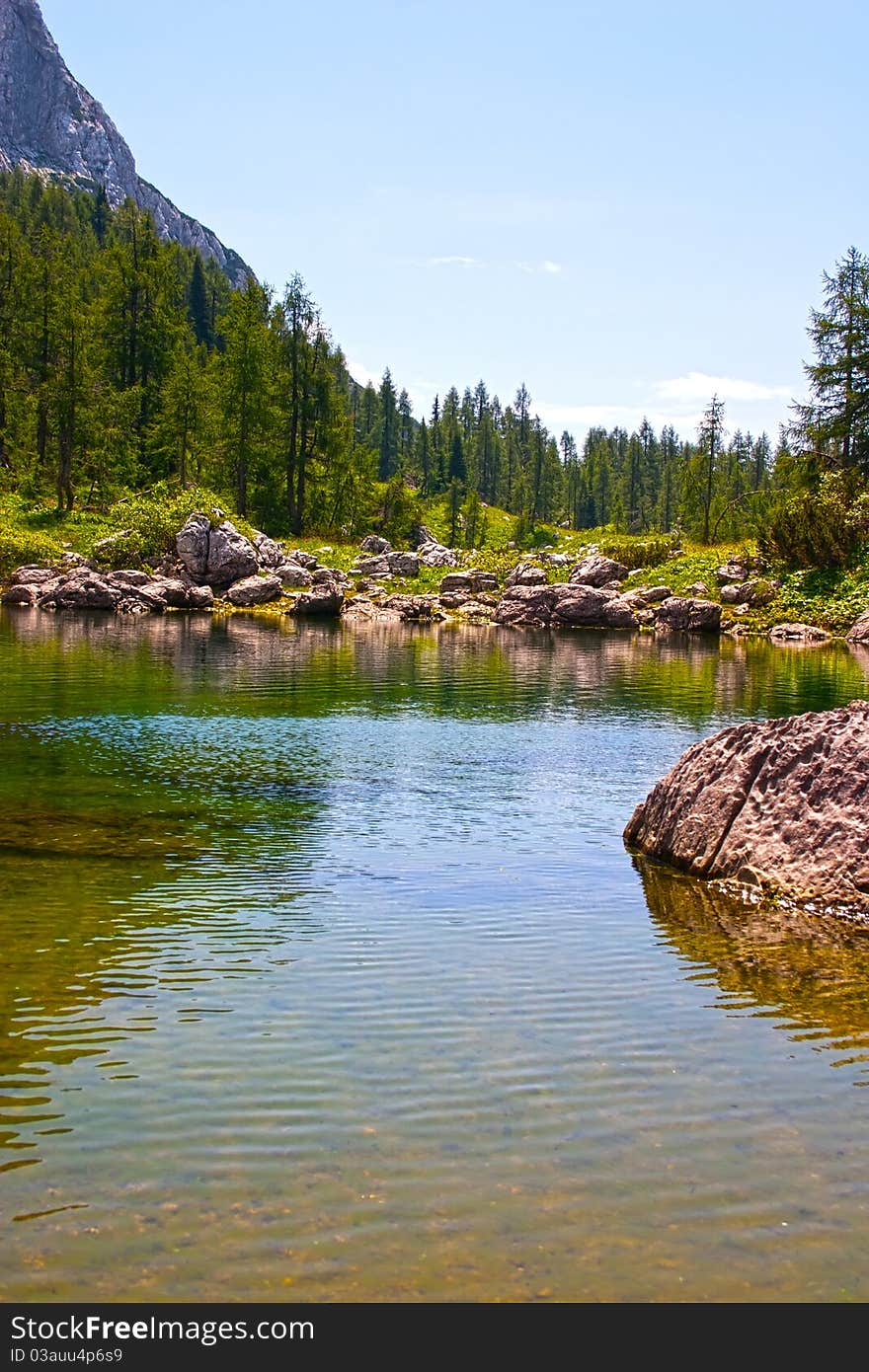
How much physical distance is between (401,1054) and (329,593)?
73.0 m

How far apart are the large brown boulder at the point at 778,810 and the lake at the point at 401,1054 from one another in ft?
2.69

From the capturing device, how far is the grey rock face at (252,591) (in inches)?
3327

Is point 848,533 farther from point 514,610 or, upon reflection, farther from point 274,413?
point 274,413

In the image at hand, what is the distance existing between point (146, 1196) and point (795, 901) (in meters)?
11.3

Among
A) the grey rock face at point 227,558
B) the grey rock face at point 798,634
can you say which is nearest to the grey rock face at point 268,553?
the grey rock face at point 227,558

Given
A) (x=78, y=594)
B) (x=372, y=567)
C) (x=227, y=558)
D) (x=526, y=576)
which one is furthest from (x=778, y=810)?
(x=372, y=567)

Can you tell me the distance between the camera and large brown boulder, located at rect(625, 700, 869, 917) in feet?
52.9

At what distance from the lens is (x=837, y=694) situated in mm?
39875

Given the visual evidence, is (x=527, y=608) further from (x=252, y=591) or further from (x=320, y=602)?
(x=252, y=591)

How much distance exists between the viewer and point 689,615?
82.2 m

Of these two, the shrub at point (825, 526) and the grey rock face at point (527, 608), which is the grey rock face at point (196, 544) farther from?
the shrub at point (825, 526)

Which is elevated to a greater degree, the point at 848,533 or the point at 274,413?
the point at 274,413

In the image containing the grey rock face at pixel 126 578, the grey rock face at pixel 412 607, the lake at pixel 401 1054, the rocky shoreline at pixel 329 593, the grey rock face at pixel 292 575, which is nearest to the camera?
the lake at pixel 401 1054
